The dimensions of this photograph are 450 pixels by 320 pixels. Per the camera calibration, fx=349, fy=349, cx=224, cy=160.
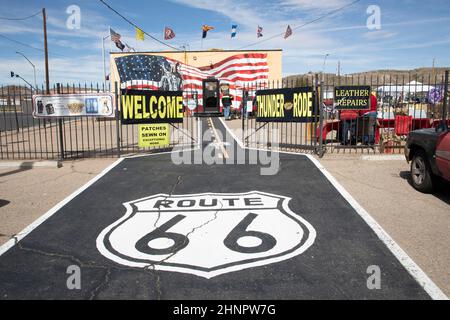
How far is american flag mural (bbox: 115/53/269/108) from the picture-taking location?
35125 millimetres

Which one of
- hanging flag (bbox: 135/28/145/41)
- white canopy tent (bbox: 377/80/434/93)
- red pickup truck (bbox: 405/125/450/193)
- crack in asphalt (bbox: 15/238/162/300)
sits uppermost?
hanging flag (bbox: 135/28/145/41)

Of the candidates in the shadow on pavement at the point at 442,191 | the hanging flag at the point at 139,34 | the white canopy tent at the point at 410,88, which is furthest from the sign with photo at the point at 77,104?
the hanging flag at the point at 139,34

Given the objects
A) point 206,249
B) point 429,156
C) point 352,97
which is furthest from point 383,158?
point 206,249

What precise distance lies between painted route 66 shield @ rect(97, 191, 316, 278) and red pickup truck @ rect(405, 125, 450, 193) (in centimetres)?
276

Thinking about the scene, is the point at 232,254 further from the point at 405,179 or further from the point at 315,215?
the point at 405,179

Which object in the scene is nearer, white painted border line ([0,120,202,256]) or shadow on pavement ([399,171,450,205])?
white painted border line ([0,120,202,256])

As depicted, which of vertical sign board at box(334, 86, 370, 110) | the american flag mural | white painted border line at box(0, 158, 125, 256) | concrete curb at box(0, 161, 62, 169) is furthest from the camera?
the american flag mural

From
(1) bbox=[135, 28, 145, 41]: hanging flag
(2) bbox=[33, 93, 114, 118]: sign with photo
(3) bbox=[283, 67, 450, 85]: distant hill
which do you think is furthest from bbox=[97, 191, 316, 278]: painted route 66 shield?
(1) bbox=[135, 28, 145, 41]: hanging flag

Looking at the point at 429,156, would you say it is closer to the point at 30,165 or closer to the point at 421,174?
the point at 421,174

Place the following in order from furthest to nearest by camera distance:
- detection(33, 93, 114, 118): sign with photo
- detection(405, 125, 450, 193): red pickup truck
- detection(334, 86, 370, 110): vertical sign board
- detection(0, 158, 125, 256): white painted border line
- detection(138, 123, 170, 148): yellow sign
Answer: detection(138, 123, 170, 148): yellow sign → detection(334, 86, 370, 110): vertical sign board → detection(33, 93, 114, 118): sign with photo → detection(405, 125, 450, 193): red pickup truck → detection(0, 158, 125, 256): white painted border line

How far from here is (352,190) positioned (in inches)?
284

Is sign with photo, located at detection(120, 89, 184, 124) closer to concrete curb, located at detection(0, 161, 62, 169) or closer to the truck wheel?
concrete curb, located at detection(0, 161, 62, 169)

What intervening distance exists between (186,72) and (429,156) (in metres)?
31.9

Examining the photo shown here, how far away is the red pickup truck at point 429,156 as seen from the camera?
6137mm
